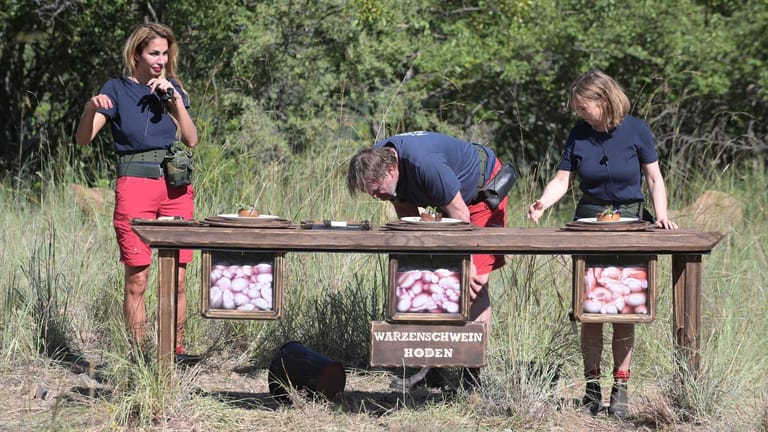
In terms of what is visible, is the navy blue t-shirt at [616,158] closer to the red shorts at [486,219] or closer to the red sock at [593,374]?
the red shorts at [486,219]

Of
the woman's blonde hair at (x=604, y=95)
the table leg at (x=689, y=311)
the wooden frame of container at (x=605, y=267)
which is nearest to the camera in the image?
the wooden frame of container at (x=605, y=267)

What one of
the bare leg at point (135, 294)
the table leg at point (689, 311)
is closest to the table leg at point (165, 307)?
the bare leg at point (135, 294)

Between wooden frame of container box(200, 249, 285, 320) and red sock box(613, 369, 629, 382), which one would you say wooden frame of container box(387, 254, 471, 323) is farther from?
red sock box(613, 369, 629, 382)

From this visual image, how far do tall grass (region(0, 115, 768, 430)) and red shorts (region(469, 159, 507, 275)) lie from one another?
26cm

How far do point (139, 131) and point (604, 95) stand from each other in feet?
7.26

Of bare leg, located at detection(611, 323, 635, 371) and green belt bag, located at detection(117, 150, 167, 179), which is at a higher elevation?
green belt bag, located at detection(117, 150, 167, 179)

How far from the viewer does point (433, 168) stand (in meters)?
5.11

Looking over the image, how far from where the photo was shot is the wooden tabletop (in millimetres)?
4641

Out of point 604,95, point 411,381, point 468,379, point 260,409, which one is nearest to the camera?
point 604,95

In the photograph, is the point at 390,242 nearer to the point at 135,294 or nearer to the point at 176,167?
the point at 176,167

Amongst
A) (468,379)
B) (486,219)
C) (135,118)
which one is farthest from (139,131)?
(468,379)

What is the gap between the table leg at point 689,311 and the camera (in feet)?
16.0

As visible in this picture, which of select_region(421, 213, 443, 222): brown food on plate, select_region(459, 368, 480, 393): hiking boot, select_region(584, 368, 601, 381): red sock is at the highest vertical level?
select_region(421, 213, 443, 222): brown food on plate

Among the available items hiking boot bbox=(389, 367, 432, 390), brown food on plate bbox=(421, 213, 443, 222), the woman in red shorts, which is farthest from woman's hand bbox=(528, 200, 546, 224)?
the woman in red shorts
